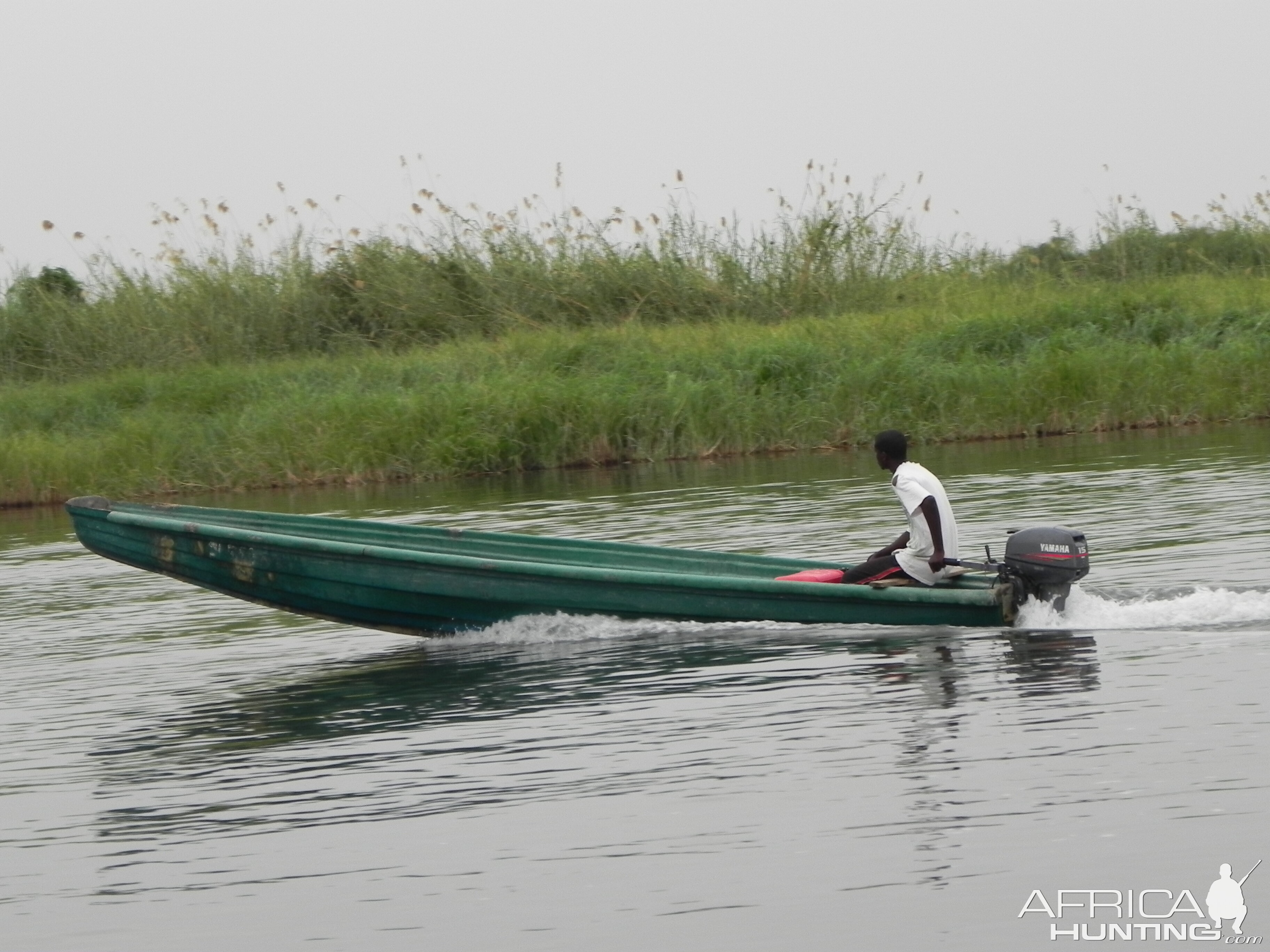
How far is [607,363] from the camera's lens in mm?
19922

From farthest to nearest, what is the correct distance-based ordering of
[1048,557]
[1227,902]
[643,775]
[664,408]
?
[664,408]
[1048,557]
[643,775]
[1227,902]

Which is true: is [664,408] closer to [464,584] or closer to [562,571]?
[464,584]

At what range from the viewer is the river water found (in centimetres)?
461

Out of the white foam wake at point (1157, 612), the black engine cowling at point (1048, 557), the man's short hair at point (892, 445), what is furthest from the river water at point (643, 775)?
the man's short hair at point (892, 445)

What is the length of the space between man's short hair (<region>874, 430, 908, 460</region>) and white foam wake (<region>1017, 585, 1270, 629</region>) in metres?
0.93

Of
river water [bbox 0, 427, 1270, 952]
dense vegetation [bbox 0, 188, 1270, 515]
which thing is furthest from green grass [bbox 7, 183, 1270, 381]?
river water [bbox 0, 427, 1270, 952]

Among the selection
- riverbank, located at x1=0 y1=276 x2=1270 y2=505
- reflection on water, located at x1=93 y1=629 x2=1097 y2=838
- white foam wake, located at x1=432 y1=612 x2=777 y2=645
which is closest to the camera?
reflection on water, located at x1=93 y1=629 x2=1097 y2=838

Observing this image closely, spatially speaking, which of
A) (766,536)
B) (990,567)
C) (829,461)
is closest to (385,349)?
(829,461)

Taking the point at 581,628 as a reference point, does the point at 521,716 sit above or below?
below

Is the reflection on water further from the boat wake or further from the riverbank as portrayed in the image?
the riverbank

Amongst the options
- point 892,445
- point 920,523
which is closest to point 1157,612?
point 920,523

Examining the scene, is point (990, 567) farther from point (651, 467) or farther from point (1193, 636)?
point (651, 467)

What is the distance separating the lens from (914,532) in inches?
318

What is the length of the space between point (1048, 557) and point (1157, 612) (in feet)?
2.24
